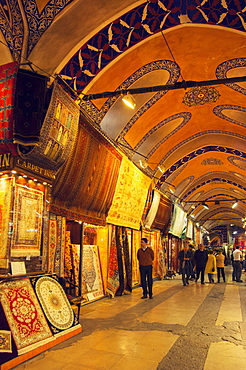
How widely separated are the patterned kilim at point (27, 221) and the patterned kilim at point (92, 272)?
8.65ft

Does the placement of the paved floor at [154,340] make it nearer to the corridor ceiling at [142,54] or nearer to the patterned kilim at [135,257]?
the patterned kilim at [135,257]

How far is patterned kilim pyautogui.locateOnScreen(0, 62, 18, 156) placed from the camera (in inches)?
167

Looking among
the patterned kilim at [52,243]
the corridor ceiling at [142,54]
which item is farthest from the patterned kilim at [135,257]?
the patterned kilim at [52,243]

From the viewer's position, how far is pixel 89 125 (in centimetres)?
604

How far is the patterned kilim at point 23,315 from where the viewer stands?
3537 mm

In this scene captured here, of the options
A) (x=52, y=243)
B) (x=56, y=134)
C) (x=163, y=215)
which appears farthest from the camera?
(x=163, y=215)

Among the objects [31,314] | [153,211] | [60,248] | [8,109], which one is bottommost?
[31,314]

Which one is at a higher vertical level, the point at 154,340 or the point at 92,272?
the point at 92,272

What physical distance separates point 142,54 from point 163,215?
801cm

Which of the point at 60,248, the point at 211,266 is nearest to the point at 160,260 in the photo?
the point at 211,266

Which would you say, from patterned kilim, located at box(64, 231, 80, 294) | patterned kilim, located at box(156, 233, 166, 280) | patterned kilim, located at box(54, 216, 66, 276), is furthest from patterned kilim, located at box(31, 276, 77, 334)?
patterned kilim, located at box(156, 233, 166, 280)

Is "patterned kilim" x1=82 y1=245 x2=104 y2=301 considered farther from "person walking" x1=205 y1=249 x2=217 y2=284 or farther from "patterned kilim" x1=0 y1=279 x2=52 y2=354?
"person walking" x1=205 y1=249 x2=217 y2=284

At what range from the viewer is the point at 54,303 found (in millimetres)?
4344

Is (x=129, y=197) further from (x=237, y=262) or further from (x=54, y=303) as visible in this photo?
(x=237, y=262)
